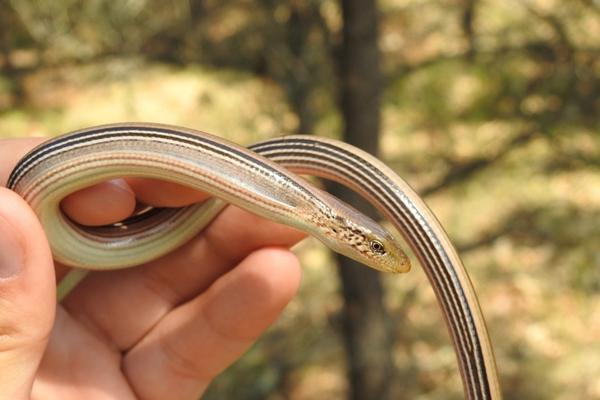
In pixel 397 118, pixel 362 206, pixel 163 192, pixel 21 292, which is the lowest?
pixel 21 292

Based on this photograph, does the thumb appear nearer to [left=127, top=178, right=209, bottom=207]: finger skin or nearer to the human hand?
the human hand

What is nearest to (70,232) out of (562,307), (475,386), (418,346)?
(475,386)

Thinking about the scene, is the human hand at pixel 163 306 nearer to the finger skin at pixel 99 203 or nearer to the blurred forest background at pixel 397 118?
the finger skin at pixel 99 203

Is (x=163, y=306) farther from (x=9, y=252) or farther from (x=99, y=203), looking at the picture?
(x=9, y=252)

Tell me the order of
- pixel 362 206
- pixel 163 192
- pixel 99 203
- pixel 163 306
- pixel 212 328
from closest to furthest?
1. pixel 99 203
2. pixel 163 192
3. pixel 212 328
4. pixel 163 306
5. pixel 362 206

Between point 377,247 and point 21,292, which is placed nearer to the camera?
point 21,292

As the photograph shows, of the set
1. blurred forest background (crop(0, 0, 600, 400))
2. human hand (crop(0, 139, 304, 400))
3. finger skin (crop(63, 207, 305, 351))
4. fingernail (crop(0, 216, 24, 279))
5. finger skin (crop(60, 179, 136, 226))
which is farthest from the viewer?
blurred forest background (crop(0, 0, 600, 400))

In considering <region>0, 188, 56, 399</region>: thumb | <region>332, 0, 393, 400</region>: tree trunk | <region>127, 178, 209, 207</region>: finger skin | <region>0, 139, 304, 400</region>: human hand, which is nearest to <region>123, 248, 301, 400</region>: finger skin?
<region>0, 139, 304, 400</region>: human hand

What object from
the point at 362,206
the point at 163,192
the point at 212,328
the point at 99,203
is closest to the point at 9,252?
the point at 99,203
